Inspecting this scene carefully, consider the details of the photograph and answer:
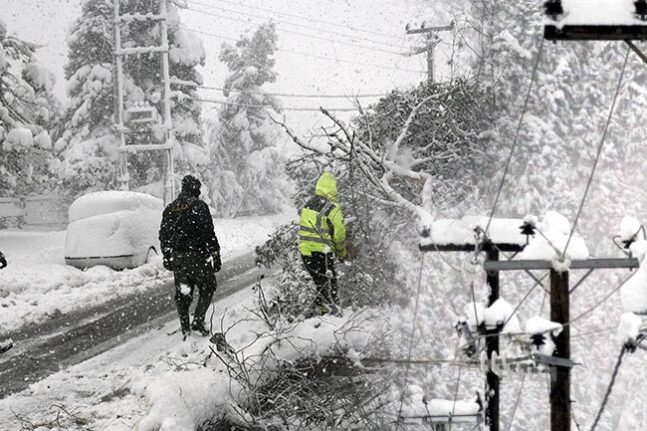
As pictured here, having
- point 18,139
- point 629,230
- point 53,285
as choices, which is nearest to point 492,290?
point 629,230

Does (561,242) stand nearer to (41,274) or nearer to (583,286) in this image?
(583,286)

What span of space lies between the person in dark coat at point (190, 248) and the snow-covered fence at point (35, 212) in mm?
30610

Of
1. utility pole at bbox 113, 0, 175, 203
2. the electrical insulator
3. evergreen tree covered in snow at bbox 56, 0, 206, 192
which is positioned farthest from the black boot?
evergreen tree covered in snow at bbox 56, 0, 206, 192

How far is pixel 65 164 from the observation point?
31.6 meters

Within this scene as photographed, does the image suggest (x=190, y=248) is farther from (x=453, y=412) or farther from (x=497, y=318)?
(x=497, y=318)

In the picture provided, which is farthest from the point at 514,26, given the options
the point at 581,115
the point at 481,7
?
the point at 581,115

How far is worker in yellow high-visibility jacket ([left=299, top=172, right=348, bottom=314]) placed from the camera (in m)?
7.51

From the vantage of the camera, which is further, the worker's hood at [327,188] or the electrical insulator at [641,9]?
the worker's hood at [327,188]

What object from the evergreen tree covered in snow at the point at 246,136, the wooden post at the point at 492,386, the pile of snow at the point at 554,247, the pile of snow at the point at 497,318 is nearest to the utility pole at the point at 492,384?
the wooden post at the point at 492,386

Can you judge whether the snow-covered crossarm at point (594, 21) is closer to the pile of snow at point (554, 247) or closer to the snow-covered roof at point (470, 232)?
the pile of snow at point (554, 247)

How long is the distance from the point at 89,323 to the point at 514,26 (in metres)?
7.94

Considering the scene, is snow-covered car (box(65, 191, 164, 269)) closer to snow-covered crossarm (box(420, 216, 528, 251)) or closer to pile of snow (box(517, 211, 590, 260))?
snow-covered crossarm (box(420, 216, 528, 251))

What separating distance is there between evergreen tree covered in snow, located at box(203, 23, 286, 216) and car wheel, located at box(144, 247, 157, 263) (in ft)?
80.8

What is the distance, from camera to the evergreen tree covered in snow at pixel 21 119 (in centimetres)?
2220
